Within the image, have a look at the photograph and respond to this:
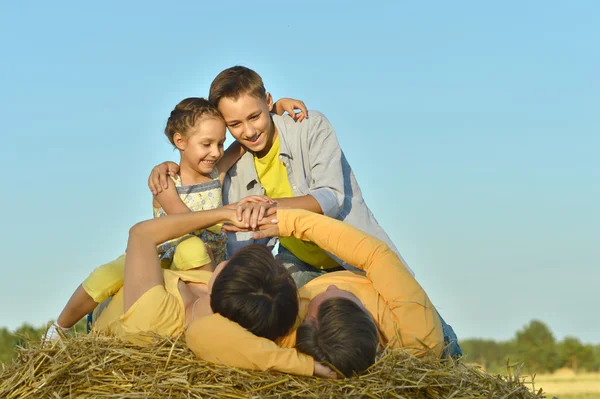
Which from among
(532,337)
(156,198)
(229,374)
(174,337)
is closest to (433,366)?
(229,374)

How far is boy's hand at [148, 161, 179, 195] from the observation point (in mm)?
5891

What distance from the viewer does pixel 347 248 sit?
180 inches

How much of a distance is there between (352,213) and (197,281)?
1.90 metres

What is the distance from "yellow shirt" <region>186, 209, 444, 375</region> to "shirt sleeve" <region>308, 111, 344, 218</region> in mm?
1080

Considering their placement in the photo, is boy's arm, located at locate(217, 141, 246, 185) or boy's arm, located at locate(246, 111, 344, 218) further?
boy's arm, located at locate(217, 141, 246, 185)

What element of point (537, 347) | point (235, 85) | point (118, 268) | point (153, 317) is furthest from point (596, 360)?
point (153, 317)

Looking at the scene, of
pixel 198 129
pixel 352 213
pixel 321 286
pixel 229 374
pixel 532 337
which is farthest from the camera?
pixel 532 337

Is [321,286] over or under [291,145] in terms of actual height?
under

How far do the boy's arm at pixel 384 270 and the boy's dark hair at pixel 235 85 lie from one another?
135 cm

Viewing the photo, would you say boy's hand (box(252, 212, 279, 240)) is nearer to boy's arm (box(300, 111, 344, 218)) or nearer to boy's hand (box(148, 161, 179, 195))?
boy's arm (box(300, 111, 344, 218))

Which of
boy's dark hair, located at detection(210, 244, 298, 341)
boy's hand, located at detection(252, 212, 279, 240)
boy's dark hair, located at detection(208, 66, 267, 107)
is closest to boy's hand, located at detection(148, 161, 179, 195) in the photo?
boy's dark hair, located at detection(208, 66, 267, 107)

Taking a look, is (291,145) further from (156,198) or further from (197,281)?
(197,281)

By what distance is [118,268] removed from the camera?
4.92 meters

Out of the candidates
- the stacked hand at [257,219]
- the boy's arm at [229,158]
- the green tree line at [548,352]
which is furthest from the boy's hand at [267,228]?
the green tree line at [548,352]
